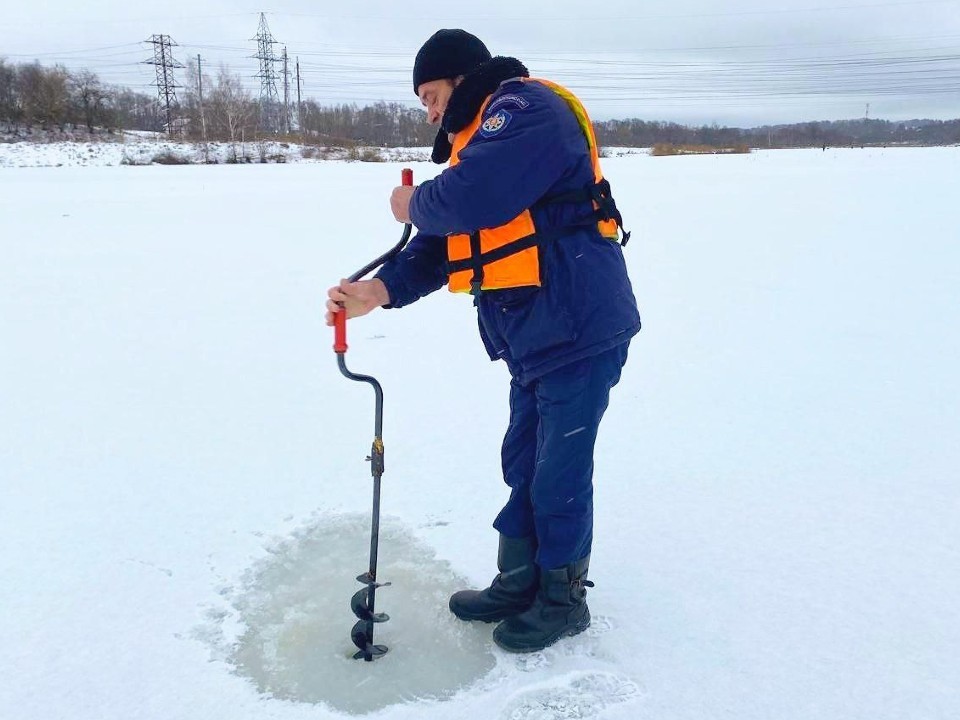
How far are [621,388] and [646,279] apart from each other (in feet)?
10.2

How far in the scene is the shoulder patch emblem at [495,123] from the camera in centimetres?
192

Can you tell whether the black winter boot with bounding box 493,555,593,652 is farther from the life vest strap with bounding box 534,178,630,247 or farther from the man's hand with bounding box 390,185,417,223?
the man's hand with bounding box 390,185,417,223

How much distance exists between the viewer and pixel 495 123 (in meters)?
1.93

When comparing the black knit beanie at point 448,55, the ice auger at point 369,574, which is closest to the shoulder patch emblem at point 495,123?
the black knit beanie at point 448,55

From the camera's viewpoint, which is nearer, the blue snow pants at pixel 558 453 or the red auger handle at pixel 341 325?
the blue snow pants at pixel 558 453

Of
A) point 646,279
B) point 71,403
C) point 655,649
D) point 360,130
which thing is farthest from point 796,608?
point 360,130

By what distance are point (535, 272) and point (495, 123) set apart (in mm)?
406

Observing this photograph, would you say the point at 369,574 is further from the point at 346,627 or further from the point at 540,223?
the point at 540,223

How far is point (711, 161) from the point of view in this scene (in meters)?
21.0

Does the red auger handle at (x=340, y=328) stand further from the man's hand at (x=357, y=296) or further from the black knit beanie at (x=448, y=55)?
the black knit beanie at (x=448, y=55)

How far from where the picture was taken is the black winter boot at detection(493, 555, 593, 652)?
2.27 meters

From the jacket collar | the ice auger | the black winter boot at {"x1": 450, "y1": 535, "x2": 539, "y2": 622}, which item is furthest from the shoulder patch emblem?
the black winter boot at {"x1": 450, "y1": 535, "x2": 539, "y2": 622}

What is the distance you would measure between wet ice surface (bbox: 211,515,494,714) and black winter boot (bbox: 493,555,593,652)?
3.8 inches

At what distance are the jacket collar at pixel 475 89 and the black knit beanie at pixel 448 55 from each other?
0.04 m
